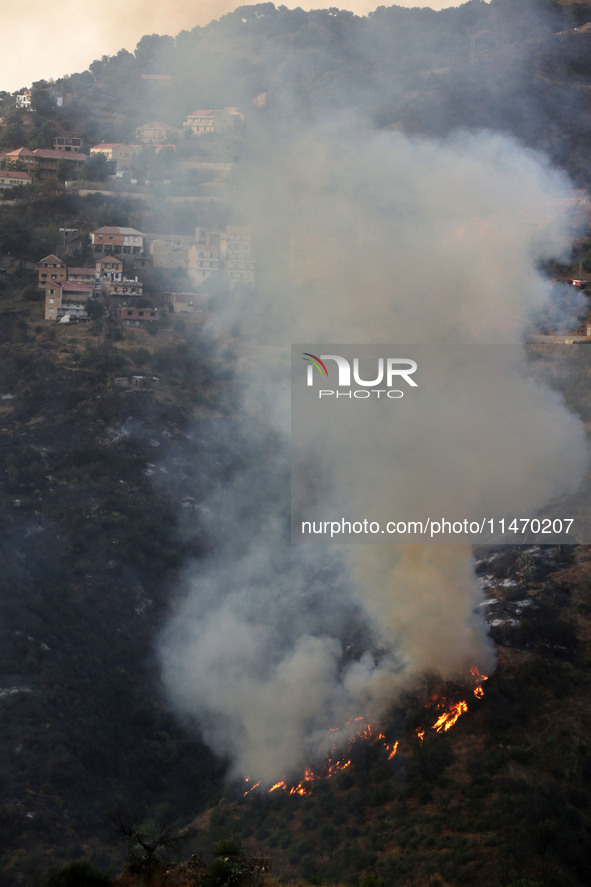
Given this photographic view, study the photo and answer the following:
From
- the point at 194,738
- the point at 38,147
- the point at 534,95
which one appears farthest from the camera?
the point at 534,95

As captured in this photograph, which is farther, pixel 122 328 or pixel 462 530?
pixel 122 328

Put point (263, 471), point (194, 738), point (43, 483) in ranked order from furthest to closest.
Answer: point (263, 471), point (43, 483), point (194, 738)

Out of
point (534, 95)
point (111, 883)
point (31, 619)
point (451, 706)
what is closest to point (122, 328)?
point (31, 619)

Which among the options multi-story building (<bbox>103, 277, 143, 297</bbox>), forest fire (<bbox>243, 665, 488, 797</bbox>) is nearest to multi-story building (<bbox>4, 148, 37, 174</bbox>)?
multi-story building (<bbox>103, 277, 143, 297</bbox>)

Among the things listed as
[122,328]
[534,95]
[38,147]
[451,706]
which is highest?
[534,95]

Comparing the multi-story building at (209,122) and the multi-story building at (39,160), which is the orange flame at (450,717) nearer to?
the multi-story building at (39,160)

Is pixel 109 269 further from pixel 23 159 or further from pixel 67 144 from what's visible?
pixel 67 144

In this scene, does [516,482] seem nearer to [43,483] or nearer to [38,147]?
[43,483]

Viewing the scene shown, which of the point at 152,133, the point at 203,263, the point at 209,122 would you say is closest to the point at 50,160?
the point at 152,133
